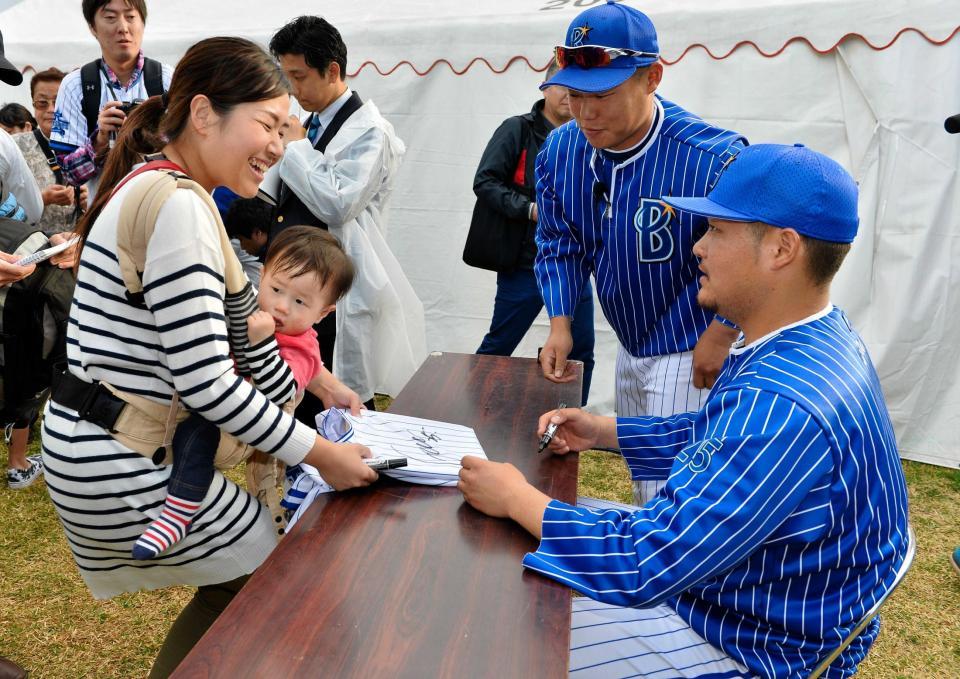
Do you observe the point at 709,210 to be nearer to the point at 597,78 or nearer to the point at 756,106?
the point at 597,78

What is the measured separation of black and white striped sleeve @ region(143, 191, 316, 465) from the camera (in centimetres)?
148

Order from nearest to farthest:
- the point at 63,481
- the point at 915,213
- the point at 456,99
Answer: the point at 63,481
the point at 915,213
the point at 456,99

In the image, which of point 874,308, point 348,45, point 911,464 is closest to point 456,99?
point 348,45

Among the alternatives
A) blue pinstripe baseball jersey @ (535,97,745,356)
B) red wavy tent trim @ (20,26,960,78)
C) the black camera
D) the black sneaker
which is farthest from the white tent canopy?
the black sneaker

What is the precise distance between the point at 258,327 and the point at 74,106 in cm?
279

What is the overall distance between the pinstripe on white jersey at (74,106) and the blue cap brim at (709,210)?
10.4 feet

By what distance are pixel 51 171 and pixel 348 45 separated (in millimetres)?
1915

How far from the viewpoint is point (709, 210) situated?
155 cm

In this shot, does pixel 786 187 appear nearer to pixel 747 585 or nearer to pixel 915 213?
pixel 747 585

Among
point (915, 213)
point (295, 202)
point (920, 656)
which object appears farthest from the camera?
point (915, 213)

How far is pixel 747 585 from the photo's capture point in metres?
1.44

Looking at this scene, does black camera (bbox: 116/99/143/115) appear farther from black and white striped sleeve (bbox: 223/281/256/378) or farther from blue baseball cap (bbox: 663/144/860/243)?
blue baseball cap (bbox: 663/144/860/243)

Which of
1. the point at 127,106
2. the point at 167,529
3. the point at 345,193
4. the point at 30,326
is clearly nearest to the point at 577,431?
the point at 167,529

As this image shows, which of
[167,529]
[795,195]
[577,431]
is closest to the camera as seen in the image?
[795,195]
